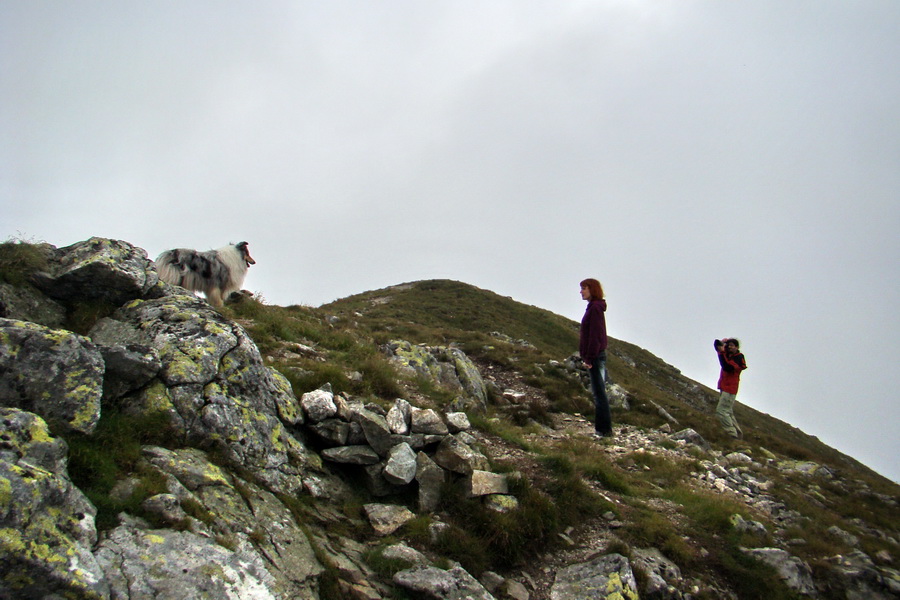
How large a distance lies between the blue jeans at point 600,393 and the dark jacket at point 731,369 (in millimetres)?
5754

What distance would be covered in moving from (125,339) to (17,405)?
7.34 feet

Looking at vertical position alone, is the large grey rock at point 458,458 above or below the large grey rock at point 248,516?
above

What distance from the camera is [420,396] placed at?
418 inches

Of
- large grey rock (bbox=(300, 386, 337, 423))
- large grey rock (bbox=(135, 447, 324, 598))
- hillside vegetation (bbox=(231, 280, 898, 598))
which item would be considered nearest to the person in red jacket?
hillside vegetation (bbox=(231, 280, 898, 598))

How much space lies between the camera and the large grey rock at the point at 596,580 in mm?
5719

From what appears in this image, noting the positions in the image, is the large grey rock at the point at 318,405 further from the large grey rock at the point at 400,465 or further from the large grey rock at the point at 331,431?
the large grey rock at the point at 400,465

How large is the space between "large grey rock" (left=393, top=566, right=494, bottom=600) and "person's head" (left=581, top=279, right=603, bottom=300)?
8.19 m

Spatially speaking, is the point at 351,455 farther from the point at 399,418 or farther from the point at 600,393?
the point at 600,393

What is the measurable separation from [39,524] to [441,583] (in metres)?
3.73

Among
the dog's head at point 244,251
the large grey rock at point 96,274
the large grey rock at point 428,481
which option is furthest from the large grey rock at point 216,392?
the dog's head at point 244,251

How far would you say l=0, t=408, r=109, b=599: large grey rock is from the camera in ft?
9.95

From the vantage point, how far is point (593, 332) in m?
11.7

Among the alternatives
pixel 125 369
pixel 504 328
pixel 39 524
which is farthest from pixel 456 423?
pixel 504 328

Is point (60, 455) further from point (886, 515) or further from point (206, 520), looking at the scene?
point (886, 515)
